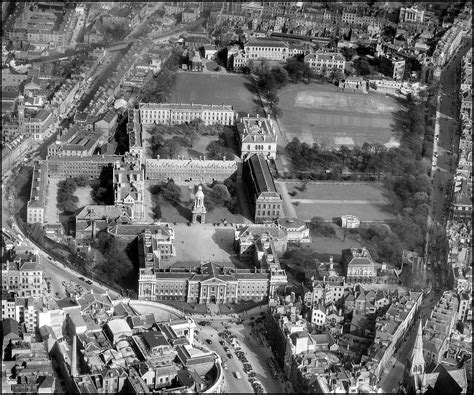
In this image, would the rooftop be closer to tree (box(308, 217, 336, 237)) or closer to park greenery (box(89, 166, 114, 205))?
park greenery (box(89, 166, 114, 205))

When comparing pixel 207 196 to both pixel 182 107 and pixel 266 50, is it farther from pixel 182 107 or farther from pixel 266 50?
pixel 266 50

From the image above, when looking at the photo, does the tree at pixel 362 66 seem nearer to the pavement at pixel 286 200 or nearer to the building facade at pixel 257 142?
the building facade at pixel 257 142

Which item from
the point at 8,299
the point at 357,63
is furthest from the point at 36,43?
the point at 8,299

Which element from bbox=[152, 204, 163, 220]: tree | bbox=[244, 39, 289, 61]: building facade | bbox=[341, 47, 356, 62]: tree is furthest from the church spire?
bbox=[341, 47, 356, 62]: tree

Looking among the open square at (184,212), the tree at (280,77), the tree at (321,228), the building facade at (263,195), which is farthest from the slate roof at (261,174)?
the tree at (280,77)

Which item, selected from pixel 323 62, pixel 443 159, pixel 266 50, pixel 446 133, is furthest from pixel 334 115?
pixel 266 50
